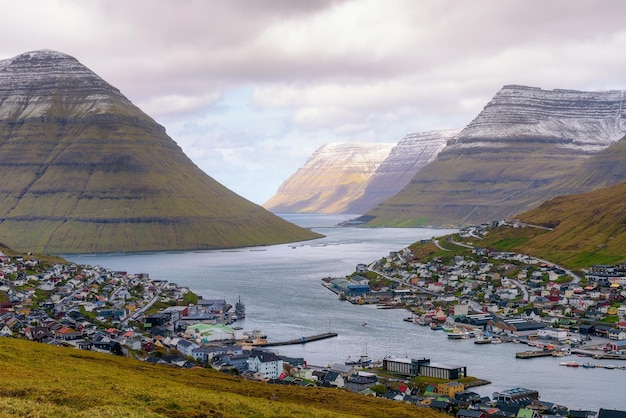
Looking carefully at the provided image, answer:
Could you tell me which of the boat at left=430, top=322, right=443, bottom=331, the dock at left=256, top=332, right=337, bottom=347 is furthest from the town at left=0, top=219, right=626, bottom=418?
the dock at left=256, top=332, right=337, bottom=347

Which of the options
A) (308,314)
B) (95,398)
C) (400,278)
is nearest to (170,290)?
(308,314)

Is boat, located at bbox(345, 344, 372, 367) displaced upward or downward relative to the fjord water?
downward

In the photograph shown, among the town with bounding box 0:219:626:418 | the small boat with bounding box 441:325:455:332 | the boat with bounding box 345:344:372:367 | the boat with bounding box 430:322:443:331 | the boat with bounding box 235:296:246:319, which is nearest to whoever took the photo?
the town with bounding box 0:219:626:418

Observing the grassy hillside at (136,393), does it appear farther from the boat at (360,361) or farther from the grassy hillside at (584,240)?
the grassy hillside at (584,240)

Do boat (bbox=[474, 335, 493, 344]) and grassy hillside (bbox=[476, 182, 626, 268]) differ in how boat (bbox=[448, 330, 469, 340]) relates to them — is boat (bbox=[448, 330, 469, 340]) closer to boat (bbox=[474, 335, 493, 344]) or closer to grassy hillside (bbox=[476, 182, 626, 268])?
boat (bbox=[474, 335, 493, 344])

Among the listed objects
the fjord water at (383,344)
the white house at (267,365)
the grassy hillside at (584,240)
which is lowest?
the white house at (267,365)

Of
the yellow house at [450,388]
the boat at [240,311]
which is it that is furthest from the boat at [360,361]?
the boat at [240,311]
